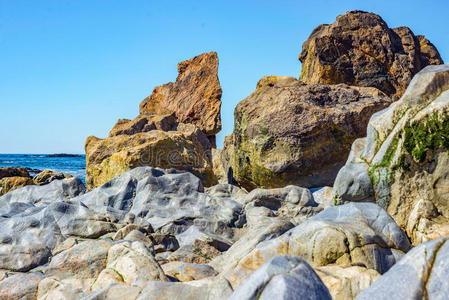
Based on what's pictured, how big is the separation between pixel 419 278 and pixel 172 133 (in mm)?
14187

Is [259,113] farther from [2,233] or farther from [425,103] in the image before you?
[2,233]

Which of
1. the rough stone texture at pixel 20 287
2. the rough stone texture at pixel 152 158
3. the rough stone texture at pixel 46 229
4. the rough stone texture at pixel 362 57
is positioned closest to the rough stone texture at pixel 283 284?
the rough stone texture at pixel 20 287

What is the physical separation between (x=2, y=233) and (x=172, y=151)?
791 centimetres

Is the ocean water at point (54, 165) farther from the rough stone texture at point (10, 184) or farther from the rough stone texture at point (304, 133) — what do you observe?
the rough stone texture at point (304, 133)

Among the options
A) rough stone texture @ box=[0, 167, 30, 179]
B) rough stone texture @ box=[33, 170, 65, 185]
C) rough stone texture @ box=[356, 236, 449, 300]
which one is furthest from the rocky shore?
rough stone texture @ box=[33, 170, 65, 185]

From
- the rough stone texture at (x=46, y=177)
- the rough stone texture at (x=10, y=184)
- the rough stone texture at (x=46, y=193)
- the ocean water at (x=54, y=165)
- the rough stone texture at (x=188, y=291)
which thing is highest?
the rough stone texture at (x=188, y=291)

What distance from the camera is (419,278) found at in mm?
3080

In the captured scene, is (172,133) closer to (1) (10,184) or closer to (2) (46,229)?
(1) (10,184)

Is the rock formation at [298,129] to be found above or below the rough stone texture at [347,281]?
above

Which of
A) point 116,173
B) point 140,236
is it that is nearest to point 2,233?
point 140,236

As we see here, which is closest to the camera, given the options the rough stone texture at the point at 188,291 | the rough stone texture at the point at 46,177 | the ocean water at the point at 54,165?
the rough stone texture at the point at 188,291

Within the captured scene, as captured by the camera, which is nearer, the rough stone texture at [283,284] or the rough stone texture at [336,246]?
the rough stone texture at [283,284]

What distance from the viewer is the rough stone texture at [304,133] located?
1248 cm

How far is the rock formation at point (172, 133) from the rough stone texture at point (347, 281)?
10743 millimetres
